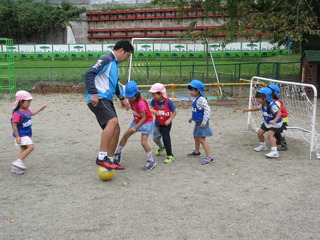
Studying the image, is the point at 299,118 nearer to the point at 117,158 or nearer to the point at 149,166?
the point at 149,166

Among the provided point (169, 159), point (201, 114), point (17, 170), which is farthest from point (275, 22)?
point (17, 170)

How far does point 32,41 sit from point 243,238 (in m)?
53.3

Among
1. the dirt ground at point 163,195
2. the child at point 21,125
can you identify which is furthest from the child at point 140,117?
the child at point 21,125

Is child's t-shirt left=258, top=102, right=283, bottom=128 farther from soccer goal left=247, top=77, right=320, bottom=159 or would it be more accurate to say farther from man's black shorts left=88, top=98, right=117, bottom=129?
man's black shorts left=88, top=98, right=117, bottom=129

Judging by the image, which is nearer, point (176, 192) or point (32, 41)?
point (176, 192)

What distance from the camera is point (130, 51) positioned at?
17.7ft

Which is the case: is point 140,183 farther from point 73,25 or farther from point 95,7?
point 95,7

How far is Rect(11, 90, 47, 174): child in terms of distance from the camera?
18.2 feet

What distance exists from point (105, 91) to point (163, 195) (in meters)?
1.72

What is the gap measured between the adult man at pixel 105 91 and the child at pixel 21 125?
1137mm

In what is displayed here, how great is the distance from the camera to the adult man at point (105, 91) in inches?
197

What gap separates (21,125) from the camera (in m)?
5.65

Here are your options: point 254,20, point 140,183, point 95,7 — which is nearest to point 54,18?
point 95,7

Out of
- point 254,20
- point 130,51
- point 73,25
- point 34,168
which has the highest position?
point 73,25
